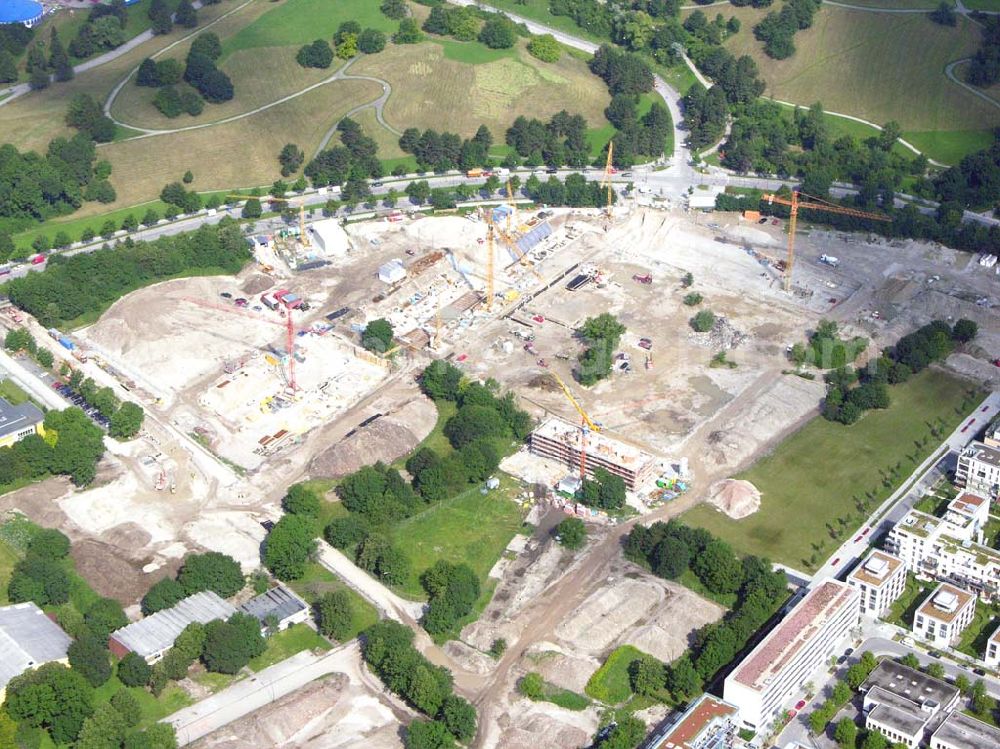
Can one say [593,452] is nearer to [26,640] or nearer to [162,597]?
[162,597]

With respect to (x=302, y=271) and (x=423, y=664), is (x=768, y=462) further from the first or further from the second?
(x=302, y=271)

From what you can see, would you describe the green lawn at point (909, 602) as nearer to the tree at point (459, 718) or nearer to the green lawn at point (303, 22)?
the tree at point (459, 718)

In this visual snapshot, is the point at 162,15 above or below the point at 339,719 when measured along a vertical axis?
above

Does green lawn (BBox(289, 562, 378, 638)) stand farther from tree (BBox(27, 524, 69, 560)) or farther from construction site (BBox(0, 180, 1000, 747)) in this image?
tree (BBox(27, 524, 69, 560))

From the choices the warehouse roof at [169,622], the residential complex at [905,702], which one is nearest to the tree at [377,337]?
the warehouse roof at [169,622]

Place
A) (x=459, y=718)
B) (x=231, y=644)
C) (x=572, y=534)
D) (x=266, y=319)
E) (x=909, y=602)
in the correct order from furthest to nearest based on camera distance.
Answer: (x=266, y=319) → (x=572, y=534) → (x=909, y=602) → (x=231, y=644) → (x=459, y=718)

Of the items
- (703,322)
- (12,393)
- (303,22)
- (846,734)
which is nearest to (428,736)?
(846,734)

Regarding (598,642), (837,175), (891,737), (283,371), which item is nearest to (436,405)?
(283,371)
